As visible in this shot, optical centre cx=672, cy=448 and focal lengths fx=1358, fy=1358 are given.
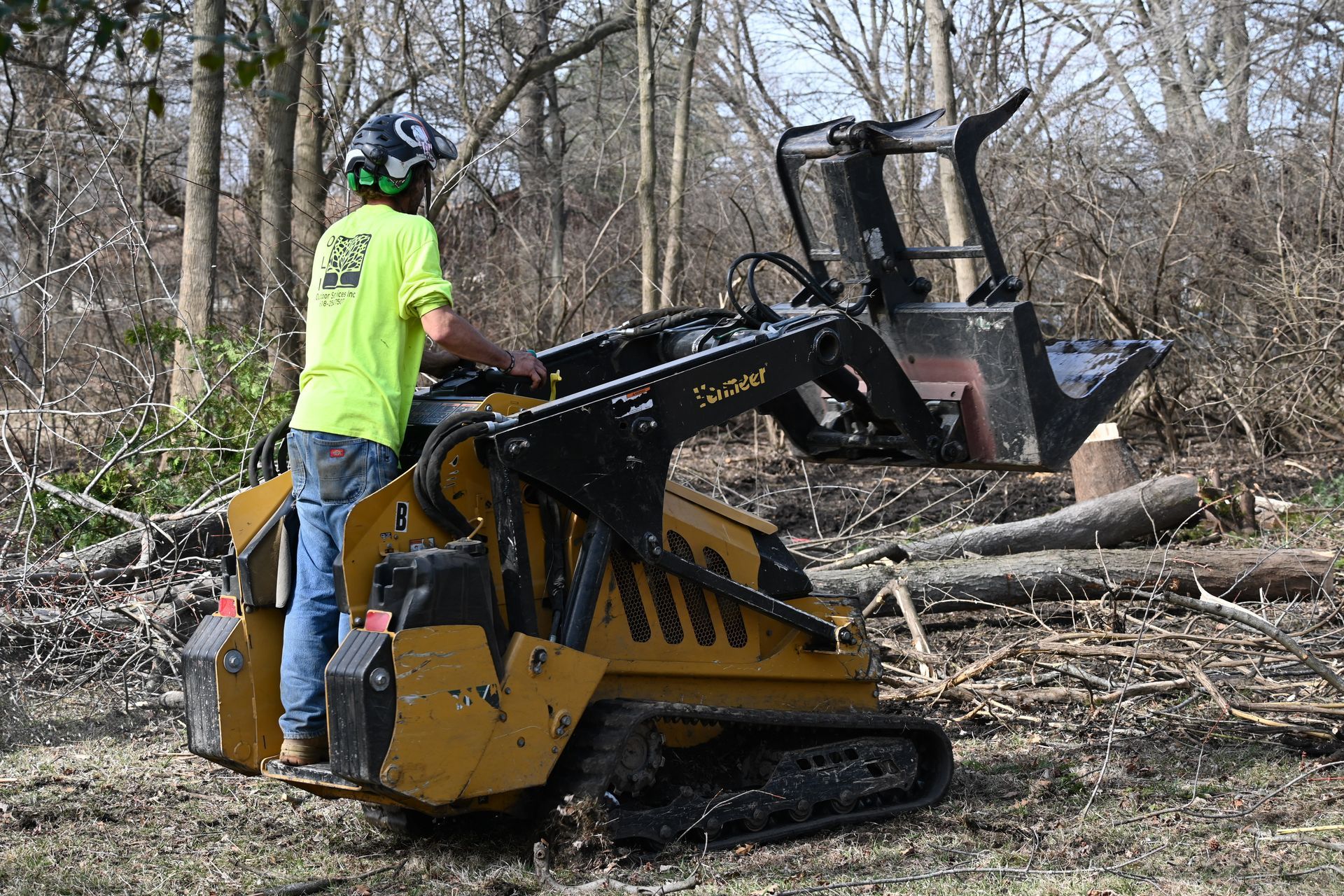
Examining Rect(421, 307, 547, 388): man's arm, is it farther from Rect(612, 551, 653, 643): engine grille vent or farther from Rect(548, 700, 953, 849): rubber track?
Rect(548, 700, 953, 849): rubber track

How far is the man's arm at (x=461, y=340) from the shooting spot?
14.1 feet

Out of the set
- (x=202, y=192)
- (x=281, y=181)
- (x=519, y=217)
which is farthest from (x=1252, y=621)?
(x=519, y=217)

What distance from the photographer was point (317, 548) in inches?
172

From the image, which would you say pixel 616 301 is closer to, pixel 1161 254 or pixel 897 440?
pixel 1161 254

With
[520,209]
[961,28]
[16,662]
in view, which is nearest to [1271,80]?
[961,28]

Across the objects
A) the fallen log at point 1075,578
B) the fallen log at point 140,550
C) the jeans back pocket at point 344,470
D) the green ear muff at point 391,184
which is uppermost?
the green ear muff at point 391,184

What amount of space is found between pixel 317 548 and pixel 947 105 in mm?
8924

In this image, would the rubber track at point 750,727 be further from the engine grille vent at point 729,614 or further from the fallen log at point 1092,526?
the fallen log at point 1092,526

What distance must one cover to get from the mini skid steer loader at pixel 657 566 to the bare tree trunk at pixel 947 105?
241 inches

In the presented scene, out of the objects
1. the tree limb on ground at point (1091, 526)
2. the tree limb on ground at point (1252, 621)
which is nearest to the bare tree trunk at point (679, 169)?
the tree limb on ground at point (1091, 526)

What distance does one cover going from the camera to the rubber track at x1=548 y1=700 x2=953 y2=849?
4.45 m

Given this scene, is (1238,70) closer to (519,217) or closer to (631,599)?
(519,217)

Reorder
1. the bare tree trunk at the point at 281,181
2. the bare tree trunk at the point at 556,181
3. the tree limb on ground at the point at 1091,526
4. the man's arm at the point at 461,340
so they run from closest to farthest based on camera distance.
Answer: the man's arm at the point at 461,340 → the tree limb on ground at the point at 1091,526 → the bare tree trunk at the point at 281,181 → the bare tree trunk at the point at 556,181

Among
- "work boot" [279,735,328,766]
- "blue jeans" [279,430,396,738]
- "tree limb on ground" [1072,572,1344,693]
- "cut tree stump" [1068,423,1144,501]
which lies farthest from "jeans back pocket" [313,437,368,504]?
"cut tree stump" [1068,423,1144,501]
